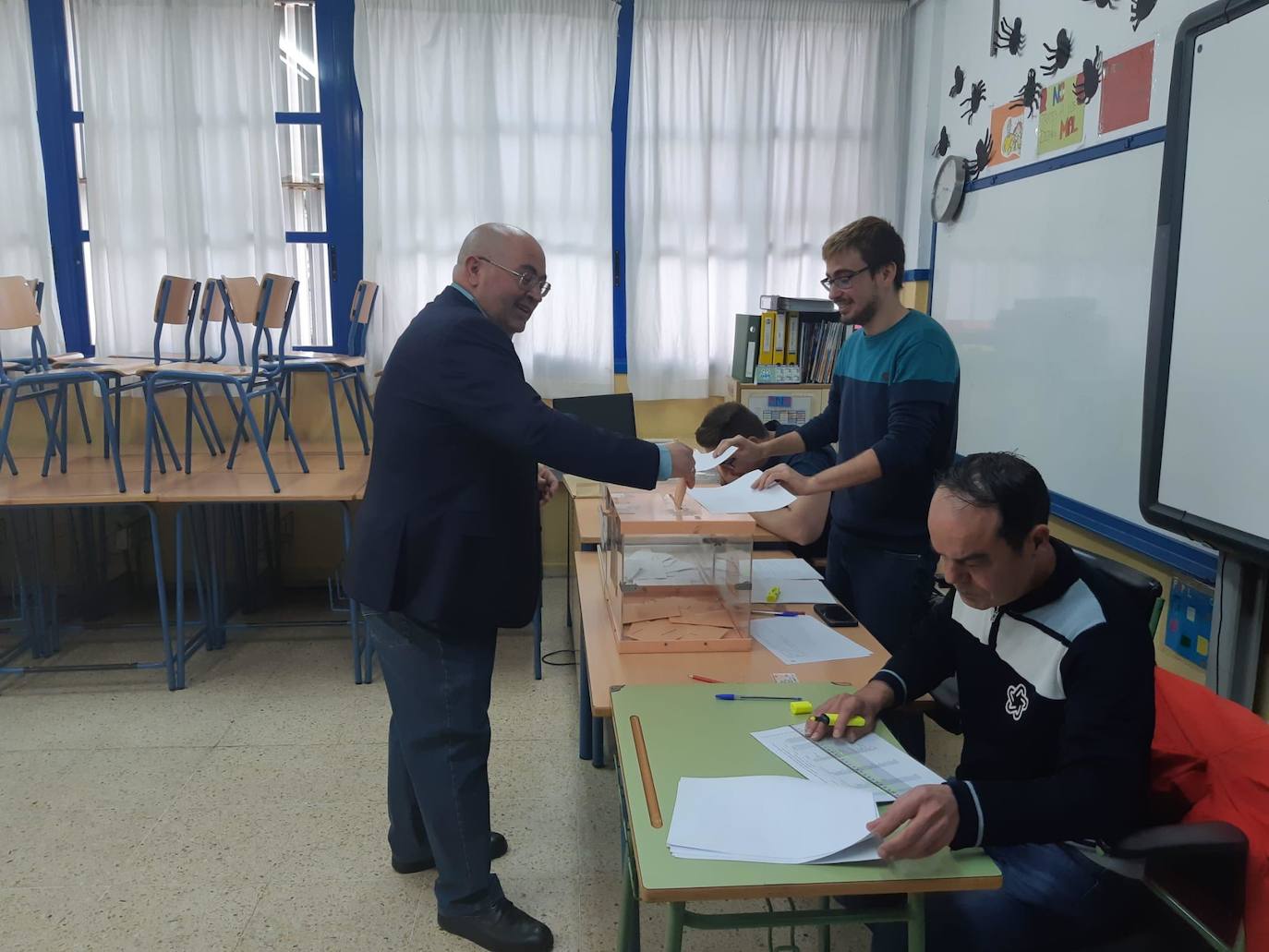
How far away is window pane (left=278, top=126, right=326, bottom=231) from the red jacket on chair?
420 cm

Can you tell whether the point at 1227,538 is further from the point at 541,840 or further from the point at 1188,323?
the point at 541,840

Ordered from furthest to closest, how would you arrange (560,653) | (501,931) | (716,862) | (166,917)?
(560,653)
(166,917)
(501,931)
(716,862)

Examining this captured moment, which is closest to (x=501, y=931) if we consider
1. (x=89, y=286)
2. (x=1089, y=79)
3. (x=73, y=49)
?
(x=1089, y=79)

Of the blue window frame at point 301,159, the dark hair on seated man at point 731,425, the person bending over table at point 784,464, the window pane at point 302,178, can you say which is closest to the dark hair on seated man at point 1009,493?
the person bending over table at point 784,464

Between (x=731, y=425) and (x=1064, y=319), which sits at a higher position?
(x=1064, y=319)

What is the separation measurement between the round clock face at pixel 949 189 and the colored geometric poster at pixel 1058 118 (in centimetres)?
56

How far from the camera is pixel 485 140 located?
4281 millimetres

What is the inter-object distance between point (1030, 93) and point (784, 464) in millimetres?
1718

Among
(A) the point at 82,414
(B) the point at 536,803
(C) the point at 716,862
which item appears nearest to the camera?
(C) the point at 716,862

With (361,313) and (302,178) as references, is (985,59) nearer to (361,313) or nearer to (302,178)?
(361,313)

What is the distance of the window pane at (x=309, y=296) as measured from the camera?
4.45 metres

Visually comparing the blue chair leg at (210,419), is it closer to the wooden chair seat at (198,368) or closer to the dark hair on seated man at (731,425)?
the wooden chair seat at (198,368)

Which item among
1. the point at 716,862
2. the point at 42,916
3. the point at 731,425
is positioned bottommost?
the point at 42,916

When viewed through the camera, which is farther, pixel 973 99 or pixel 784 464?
pixel 973 99
